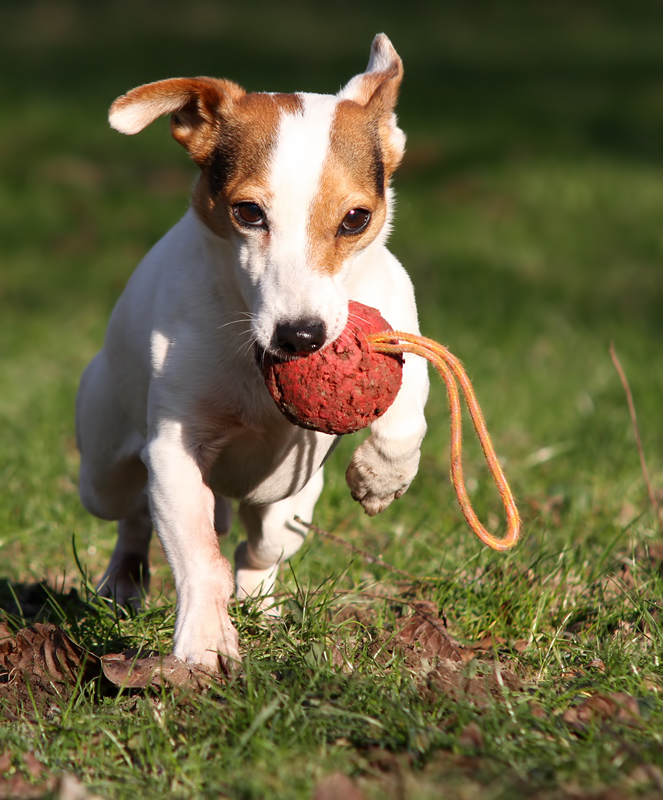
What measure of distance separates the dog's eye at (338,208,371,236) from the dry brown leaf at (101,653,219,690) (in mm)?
1299

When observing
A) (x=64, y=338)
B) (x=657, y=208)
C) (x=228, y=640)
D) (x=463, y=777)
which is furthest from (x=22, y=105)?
(x=463, y=777)

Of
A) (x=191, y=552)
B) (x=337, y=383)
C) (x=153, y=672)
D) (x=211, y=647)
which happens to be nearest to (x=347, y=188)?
(x=337, y=383)

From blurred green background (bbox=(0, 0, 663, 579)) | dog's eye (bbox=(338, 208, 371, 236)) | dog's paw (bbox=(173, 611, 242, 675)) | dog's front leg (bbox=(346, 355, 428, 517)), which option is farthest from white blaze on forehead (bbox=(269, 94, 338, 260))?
blurred green background (bbox=(0, 0, 663, 579))

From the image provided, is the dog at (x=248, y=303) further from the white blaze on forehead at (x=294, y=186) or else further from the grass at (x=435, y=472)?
the grass at (x=435, y=472)

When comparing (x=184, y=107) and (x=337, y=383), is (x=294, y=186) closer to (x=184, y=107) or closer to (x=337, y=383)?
(x=337, y=383)

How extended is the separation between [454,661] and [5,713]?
1.28m

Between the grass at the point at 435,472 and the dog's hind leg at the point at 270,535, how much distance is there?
0.32 feet

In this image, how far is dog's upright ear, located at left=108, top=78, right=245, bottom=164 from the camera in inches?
126

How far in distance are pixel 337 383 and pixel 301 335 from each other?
0.23 meters

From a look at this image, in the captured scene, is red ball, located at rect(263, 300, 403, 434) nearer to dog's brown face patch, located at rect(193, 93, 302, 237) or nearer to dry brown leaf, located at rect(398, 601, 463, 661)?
dog's brown face patch, located at rect(193, 93, 302, 237)

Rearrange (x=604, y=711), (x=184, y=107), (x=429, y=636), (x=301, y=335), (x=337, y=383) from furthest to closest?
(x=184, y=107) → (x=429, y=636) → (x=337, y=383) → (x=301, y=335) → (x=604, y=711)

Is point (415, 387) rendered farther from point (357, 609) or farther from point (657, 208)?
point (657, 208)

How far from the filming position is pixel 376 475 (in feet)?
11.0

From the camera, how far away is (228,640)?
293 centimetres
